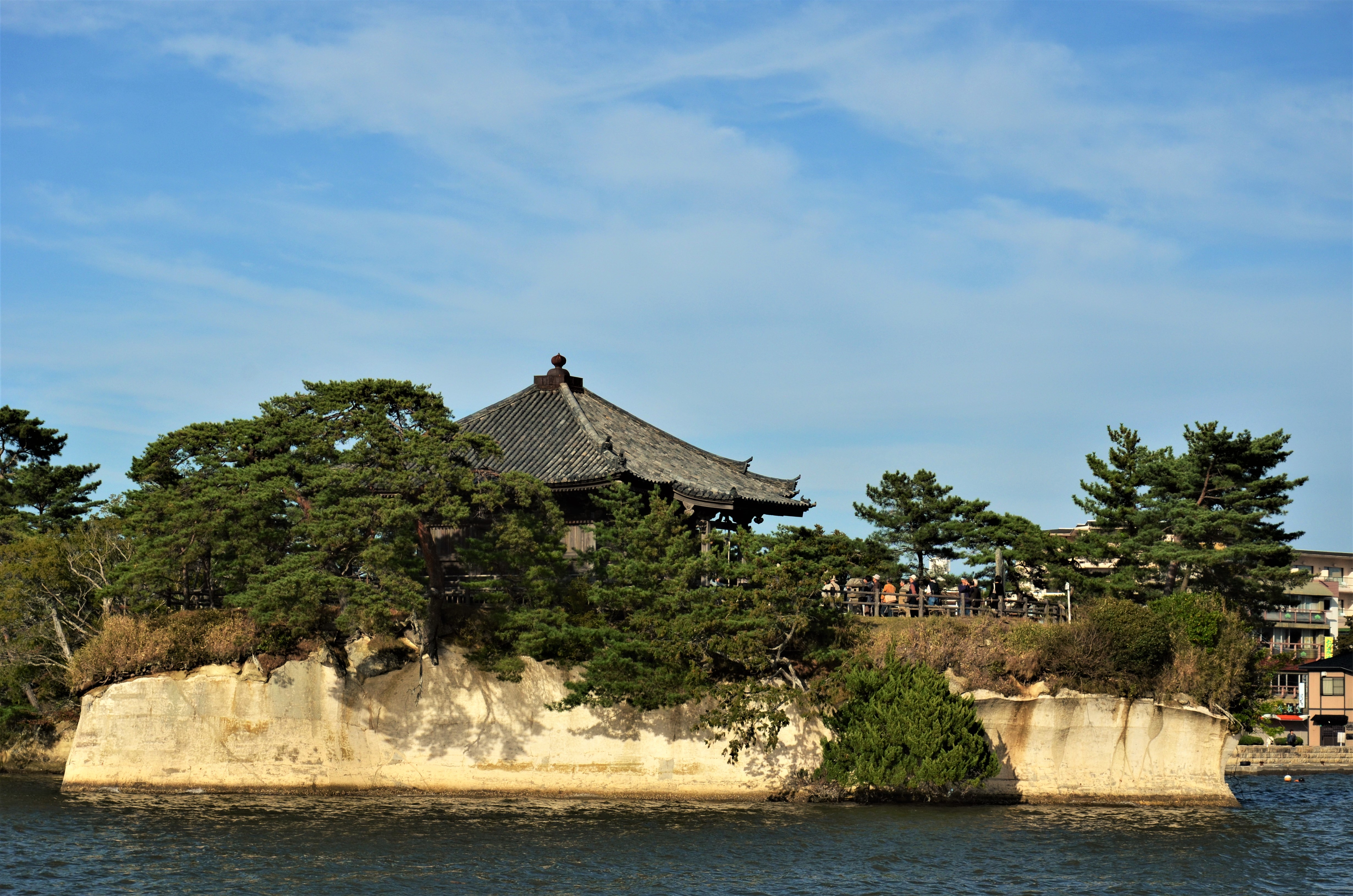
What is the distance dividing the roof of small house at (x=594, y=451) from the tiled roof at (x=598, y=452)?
0.04 metres

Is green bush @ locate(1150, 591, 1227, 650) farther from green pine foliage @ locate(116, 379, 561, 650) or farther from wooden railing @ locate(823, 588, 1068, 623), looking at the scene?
green pine foliage @ locate(116, 379, 561, 650)

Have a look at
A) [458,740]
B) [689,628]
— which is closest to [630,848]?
[689,628]

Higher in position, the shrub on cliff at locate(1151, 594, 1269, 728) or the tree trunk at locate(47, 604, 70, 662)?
the shrub on cliff at locate(1151, 594, 1269, 728)

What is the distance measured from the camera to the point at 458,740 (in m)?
33.8

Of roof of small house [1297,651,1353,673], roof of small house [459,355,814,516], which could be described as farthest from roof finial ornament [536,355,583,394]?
roof of small house [1297,651,1353,673]

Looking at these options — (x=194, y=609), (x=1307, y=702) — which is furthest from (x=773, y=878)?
(x=1307, y=702)

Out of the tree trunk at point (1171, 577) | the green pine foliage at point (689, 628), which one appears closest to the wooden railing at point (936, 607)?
the green pine foliage at point (689, 628)

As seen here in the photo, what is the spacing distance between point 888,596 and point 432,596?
13687 mm

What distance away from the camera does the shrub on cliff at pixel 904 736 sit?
3078cm

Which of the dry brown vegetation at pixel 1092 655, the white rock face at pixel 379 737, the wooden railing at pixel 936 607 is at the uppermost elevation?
the wooden railing at pixel 936 607

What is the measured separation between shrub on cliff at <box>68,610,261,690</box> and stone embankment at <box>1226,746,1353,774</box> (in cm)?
4033

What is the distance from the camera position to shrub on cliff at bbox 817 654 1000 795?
30781mm

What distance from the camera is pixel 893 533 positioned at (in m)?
43.4

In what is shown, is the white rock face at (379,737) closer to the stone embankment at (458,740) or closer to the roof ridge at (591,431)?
the stone embankment at (458,740)
